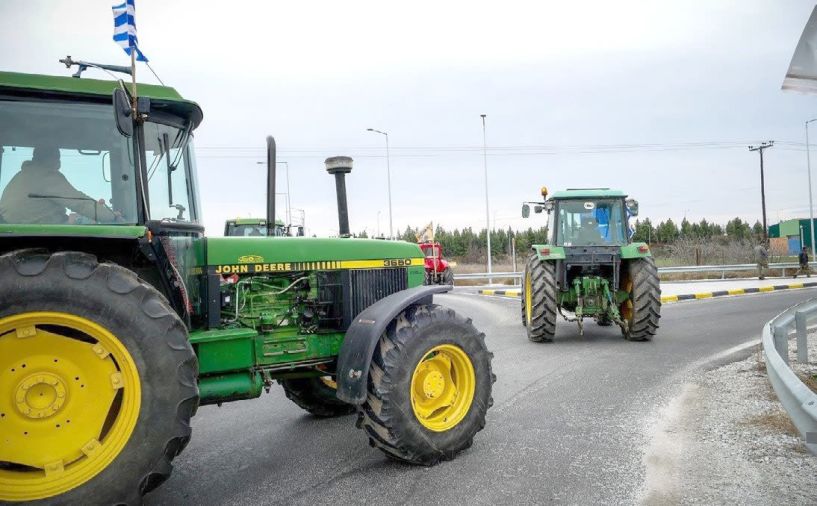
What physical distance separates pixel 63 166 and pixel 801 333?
7.50 meters

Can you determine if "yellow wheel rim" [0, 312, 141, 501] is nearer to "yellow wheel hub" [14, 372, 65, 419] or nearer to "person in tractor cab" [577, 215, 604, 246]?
"yellow wheel hub" [14, 372, 65, 419]

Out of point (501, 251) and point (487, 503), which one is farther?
point (501, 251)

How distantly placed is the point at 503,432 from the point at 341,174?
2512 millimetres

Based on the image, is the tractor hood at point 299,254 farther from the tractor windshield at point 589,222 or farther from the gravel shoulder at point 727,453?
the tractor windshield at point 589,222

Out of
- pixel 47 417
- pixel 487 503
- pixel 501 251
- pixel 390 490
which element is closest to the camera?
pixel 47 417

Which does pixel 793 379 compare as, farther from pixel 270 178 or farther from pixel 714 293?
pixel 714 293

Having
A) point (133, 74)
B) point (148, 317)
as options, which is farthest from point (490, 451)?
point (133, 74)

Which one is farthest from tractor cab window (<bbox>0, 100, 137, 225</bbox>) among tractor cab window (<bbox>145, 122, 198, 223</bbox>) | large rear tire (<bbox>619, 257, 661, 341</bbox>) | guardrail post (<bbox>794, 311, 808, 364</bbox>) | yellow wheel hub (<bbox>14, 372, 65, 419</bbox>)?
large rear tire (<bbox>619, 257, 661, 341</bbox>)

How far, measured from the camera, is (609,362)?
847 centimetres

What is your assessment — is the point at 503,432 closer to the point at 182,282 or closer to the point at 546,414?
the point at 546,414

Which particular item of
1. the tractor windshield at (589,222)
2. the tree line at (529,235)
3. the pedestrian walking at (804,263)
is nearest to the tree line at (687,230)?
the tree line at (529,235)

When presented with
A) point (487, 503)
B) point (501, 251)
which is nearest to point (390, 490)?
point (487, 503)

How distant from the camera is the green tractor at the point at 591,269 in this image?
1021 cm

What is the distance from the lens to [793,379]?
384 centimetres
